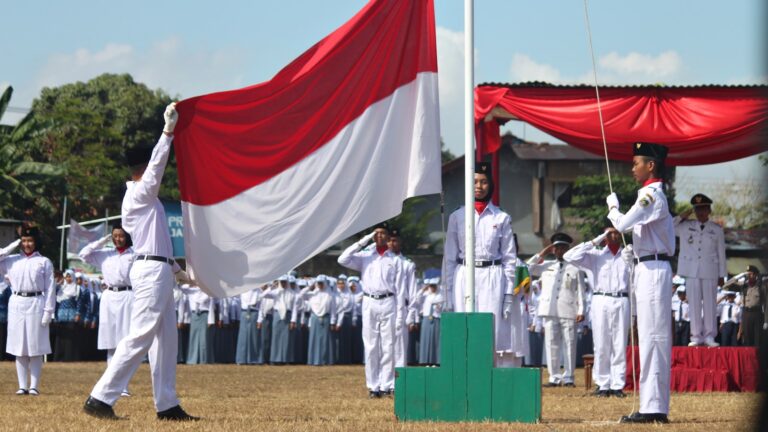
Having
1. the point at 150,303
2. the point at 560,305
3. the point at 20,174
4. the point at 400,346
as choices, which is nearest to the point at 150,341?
the point at 150,303

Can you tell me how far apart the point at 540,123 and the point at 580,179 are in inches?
1525

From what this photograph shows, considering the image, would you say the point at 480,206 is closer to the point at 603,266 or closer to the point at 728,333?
the point at 603,266

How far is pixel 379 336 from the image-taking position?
14922mm

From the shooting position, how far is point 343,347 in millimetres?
29906

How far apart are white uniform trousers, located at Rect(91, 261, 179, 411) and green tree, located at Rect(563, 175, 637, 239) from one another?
37.7 meters

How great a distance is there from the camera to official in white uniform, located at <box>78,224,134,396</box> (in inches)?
591

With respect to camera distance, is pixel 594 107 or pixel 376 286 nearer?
pixel 594 107

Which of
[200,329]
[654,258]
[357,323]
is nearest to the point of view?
[654,258]

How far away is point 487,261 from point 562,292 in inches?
314

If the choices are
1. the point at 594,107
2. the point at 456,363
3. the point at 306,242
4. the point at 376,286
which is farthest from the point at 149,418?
the point at 594,107

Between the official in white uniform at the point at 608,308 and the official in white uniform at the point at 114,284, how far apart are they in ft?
19.5

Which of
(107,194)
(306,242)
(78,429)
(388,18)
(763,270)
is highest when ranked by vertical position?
(107,194)

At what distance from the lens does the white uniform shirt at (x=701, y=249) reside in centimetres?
1590

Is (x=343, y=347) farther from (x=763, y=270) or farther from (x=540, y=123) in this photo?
(x=763, y=270)
